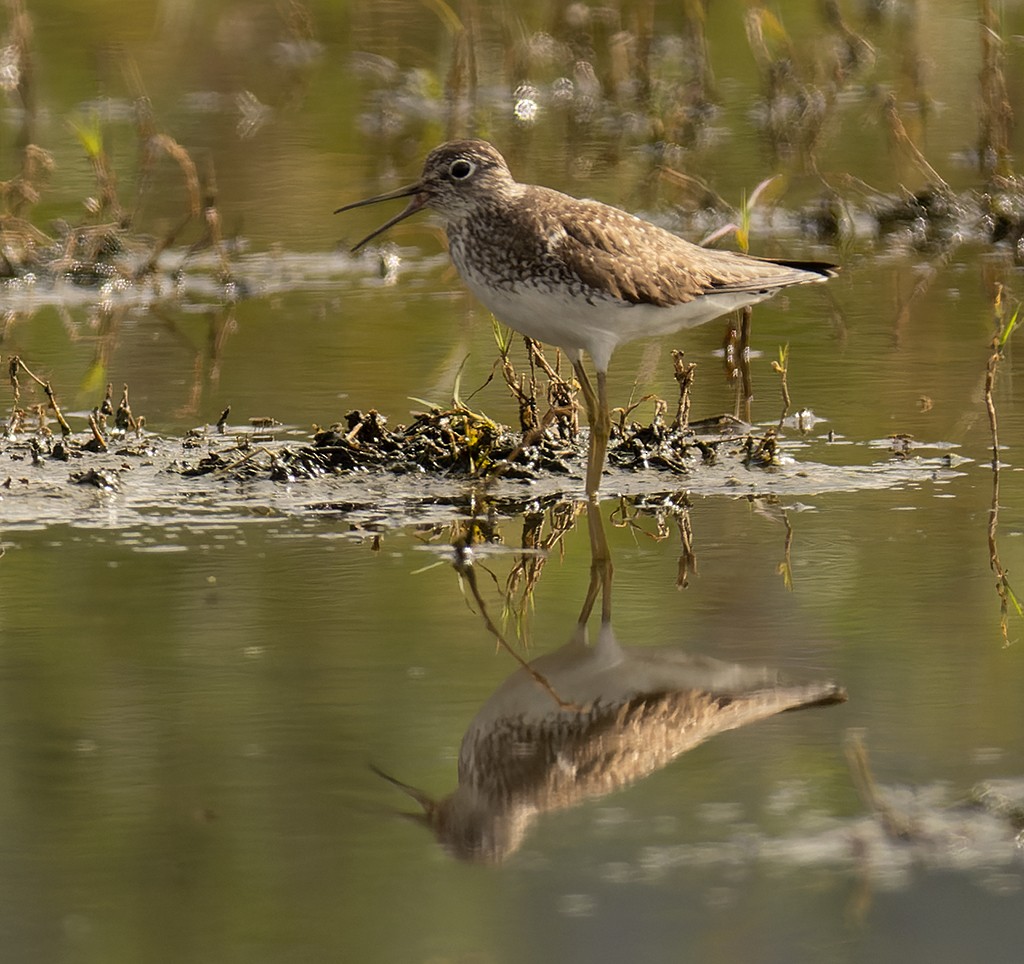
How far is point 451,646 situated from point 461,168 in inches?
89.9

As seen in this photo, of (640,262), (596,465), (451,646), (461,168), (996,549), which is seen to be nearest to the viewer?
(451,646)

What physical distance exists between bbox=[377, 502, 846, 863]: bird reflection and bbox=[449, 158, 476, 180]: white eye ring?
219 centimetres

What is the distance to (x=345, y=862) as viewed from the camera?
418cm

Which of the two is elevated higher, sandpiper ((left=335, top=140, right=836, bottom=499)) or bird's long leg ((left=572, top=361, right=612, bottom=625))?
sandpiper ((left=335, top=140, right=836, bottom=499))

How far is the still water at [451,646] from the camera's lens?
13.0 feet

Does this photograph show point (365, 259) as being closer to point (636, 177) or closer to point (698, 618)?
point (636, 177)

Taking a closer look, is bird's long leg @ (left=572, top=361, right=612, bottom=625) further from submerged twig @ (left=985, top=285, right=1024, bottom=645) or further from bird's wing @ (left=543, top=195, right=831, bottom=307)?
submerged twig @ (left=985, top=285, right=1024, bottom=645)

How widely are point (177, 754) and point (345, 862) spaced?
768 millimetres

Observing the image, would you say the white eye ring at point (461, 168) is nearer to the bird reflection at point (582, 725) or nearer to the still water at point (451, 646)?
the still water at point (451, 646)

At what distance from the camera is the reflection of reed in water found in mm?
4441

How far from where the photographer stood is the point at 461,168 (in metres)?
7.23

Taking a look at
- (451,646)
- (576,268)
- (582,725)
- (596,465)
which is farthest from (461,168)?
(582,725)

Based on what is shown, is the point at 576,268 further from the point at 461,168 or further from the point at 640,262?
the point at 461,168

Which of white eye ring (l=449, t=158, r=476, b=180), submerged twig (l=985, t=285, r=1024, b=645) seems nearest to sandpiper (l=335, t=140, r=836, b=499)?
white eye ring (l=449, t=158, r=476, b=180)
